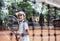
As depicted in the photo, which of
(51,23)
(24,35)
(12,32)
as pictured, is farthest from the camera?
Answer: (51,23)

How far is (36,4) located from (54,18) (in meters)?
0.18

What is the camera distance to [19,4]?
5.37ft

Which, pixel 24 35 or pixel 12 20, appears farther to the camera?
pixel 12 20

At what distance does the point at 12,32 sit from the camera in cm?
159

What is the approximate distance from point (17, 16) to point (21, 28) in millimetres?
95

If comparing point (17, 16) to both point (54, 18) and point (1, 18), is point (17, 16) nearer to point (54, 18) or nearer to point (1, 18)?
point (1, 18)

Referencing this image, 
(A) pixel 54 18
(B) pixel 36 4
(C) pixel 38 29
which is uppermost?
(B) pixel 36 4

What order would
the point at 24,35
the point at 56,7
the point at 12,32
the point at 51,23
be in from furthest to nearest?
the point at 51,23 → the point at 56,7 → the point at 12,32 → the point at 24,35

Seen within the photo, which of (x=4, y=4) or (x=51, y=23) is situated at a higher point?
(x=4, y=4)

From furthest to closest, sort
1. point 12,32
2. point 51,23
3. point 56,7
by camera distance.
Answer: point 51,23
point 56,7
point 12,32

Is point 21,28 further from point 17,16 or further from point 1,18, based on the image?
point 1,18

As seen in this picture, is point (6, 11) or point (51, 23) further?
point (51, 23)

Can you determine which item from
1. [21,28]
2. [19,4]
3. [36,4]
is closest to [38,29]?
[36,4]

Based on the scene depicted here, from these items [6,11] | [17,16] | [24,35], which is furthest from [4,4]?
[24,35]
